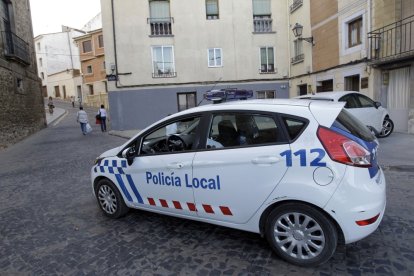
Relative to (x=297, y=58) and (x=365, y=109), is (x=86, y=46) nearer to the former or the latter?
(x=297, y=58)

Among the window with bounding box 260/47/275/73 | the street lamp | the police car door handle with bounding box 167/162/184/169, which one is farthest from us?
the window with bounding box 260/47/275/73

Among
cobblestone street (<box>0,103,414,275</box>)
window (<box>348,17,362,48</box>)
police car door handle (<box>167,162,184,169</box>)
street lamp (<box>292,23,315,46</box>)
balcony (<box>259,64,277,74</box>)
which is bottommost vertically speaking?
cobblestone street (<box>0,103,414,275</box>)

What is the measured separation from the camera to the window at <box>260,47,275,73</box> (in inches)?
774

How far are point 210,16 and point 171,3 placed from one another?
248 centimetres

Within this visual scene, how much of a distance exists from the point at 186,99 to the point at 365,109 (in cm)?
1217

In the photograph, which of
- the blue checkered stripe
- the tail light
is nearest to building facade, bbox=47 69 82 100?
the blue checkered stripe

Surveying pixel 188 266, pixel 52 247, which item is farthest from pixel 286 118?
pixel 52 247

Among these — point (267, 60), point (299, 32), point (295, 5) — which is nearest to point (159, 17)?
point (267, 60)

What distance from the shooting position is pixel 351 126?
3104 millimetres

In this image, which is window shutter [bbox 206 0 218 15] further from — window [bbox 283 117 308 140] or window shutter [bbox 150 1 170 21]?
window [bbox 283 117 308 140]

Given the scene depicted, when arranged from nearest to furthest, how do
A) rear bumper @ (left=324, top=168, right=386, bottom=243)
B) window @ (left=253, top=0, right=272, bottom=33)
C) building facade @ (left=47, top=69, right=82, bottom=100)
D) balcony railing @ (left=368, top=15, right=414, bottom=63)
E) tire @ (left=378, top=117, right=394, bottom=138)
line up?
rear bumper @ (left=324, top=168, right=386, bottom=243) < tire @ (left=378, top=117, right=394, bottom=138) < balcony railing @ (left=368, top=15, right=414, bottom=63) < window @ (left=253, top=0, right=272, bottom=33) < building facade @ (left=47, top=69, right=82, bottom=100)

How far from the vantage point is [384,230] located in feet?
12.0

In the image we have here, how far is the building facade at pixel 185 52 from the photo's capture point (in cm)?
1878

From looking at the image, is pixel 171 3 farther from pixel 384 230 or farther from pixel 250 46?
pixel 384 230
